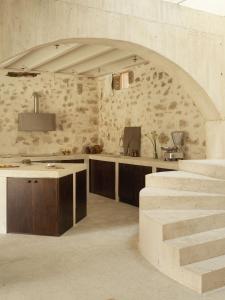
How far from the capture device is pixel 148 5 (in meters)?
4.77

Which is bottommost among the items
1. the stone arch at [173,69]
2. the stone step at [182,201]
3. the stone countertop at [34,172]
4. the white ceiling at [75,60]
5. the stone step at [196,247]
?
the stone step at [196,247]

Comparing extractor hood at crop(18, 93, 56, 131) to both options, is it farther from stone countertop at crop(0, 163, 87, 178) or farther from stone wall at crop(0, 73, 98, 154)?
stone countertop at crop(0, 163, 87, 178)

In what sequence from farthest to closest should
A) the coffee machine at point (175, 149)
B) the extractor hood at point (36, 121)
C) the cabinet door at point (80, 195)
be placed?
the extractor hood at point (36, 121) < the coffee machine at point (175, 149) < the cabinet door at point (80, 195)

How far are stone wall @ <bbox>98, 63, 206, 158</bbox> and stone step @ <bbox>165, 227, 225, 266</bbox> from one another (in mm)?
2946

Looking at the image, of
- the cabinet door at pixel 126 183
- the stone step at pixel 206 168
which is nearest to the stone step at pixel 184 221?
the stone step at pixel 206 168

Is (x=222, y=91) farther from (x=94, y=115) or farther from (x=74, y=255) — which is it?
(x=94, y=115)

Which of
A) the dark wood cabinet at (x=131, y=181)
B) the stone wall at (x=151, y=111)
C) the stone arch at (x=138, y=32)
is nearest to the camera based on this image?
the stone arch at (x=138, y=32)

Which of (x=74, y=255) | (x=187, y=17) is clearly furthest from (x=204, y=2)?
(x=74, y=255)

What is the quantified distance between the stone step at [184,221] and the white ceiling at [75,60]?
331 cm

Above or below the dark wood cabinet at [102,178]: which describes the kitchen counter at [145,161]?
above

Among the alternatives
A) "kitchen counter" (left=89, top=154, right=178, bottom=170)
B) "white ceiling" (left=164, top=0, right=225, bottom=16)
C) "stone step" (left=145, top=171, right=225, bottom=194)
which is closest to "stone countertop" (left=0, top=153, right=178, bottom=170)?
"kitchen counter" (left=89, top=154, right=178, bottom=170)

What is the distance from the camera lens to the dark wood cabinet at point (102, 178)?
7980mm

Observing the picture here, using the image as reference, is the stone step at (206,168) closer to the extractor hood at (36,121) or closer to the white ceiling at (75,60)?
the white ceiling at (75,60)

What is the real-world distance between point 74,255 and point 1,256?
2.67 feet
